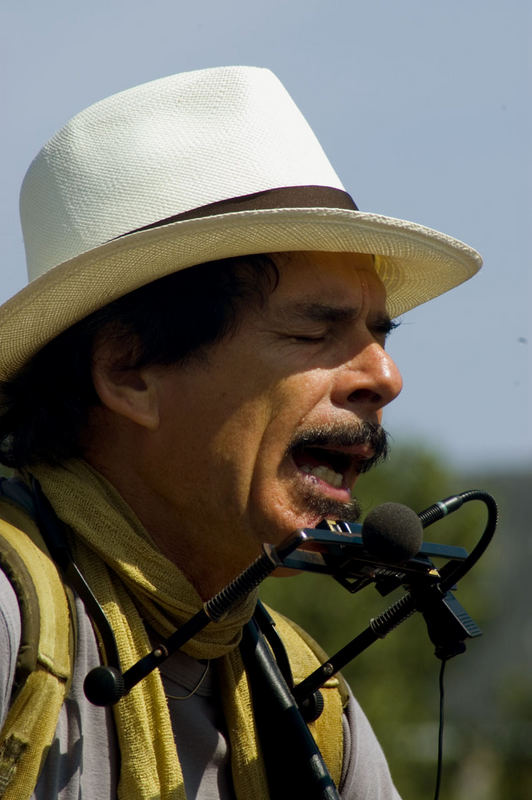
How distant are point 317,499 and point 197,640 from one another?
1.44 ft

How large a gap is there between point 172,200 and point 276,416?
Answer: 1.88 feet

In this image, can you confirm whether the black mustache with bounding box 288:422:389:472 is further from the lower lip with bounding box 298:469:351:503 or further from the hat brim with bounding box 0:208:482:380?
the hat brim with bounding box 0:208:482:380

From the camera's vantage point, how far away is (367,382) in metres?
3.04

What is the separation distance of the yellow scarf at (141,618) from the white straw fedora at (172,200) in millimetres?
442

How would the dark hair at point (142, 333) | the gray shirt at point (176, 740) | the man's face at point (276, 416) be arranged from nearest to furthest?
1. the gray shirt at point (176, 740)
2. the man's face at point (276, 416)
3. the dark hair at point (142, 333)

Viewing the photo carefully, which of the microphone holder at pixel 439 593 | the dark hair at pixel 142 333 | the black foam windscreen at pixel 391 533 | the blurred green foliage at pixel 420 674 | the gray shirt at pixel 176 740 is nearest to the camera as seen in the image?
the black foam windscreen at pixel 391 533

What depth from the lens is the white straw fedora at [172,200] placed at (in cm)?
291

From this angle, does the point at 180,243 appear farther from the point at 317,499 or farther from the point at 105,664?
the point at 105,664

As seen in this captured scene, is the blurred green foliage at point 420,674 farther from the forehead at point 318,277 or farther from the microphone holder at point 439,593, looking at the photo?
the microphone holder at point 439,593

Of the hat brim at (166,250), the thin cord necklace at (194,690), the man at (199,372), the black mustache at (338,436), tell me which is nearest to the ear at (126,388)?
the man at (199,372)

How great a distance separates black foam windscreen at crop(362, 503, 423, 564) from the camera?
2.45m

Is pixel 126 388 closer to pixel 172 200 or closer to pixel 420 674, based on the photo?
pixel 172 200

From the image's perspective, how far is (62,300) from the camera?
9.74ft

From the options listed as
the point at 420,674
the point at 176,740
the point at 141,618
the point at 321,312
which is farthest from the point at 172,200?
the point at 420,674
